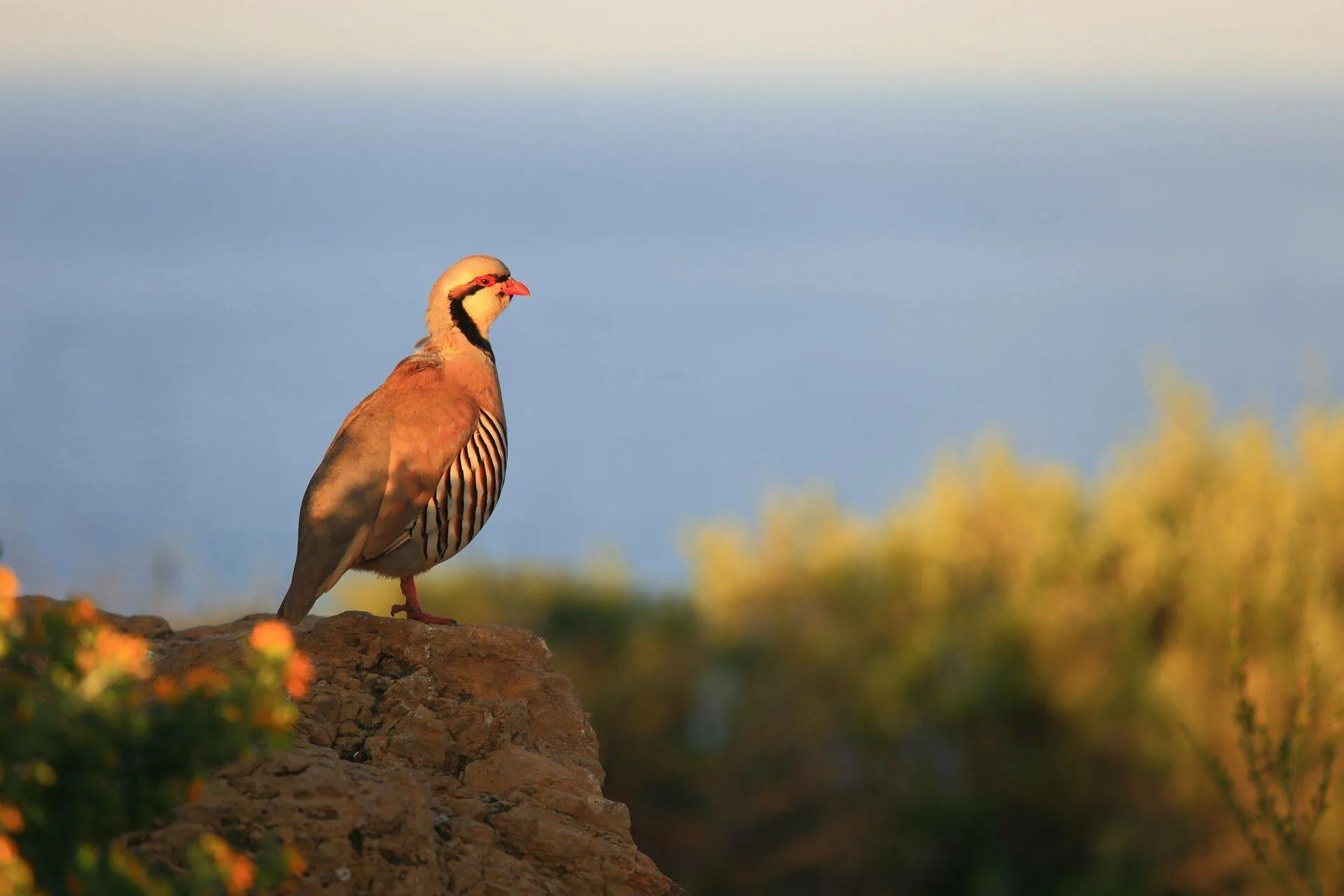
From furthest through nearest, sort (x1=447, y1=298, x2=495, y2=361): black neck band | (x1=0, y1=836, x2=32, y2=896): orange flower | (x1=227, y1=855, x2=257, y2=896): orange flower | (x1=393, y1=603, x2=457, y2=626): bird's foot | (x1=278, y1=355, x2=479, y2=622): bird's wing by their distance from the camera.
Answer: (x1=447, y1=298, x2=495, y2=361): black neck band, (x1=278, y1=355, x2=479, y2=622): bird's wing, (x1=393, y1=603, x2=457, y2=626): bird's foot, (x1=227, y1=855, x2=257, y2=896): orange flower, (x1=0, y1=836, x2=32, y2=896): orange flower

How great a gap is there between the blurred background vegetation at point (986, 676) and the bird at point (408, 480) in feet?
16.5

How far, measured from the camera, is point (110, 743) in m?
1.91

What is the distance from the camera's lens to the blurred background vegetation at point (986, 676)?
29.7ft

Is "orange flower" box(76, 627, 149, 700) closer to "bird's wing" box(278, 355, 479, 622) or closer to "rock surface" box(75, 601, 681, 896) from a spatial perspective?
"rock surface" box(75, 601, 681, 896)

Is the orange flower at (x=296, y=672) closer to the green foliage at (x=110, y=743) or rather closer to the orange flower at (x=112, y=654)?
the green foliage at (x=110, y=743)

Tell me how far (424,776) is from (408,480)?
4.35 feet

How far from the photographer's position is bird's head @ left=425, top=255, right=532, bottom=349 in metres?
4.89

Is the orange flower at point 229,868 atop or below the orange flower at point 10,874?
atop

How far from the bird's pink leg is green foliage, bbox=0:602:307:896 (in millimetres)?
2133

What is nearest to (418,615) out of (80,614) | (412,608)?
(412,608)

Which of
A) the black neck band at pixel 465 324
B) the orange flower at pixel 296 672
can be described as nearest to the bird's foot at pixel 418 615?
the black neck band at pixel 465 324

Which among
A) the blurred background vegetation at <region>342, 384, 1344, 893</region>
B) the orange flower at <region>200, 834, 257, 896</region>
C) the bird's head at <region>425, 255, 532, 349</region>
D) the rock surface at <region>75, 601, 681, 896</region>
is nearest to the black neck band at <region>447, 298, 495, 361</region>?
the bird's head at <region>425, 255, 532, 349</region>

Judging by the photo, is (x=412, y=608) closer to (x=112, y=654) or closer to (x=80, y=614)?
(x=80, y=614)

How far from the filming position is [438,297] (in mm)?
4918
